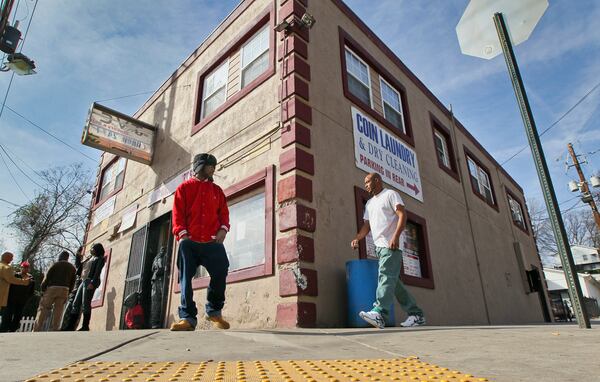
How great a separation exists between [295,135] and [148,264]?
Result: 206 inches

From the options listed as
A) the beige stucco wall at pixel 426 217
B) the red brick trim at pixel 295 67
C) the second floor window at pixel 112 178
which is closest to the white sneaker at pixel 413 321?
the beige stucco wall at pixel 426 217

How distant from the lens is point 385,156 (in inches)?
328

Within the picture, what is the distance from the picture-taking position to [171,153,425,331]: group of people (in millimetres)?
4113

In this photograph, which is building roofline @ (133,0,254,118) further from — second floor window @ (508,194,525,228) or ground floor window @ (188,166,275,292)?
second floor window @ (508,194,525,228)

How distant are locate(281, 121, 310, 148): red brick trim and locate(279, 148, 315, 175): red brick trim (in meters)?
0.15

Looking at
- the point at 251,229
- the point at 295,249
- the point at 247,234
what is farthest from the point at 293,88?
the point at 295,249

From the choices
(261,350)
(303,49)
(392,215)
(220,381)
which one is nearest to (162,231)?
(303,49)

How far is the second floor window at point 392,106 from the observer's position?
31.7ft

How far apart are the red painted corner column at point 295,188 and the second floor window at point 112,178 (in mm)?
8075

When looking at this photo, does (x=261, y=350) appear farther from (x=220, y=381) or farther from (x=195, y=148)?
(x=195, y=148)

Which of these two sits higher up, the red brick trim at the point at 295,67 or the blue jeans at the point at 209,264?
the red brick trim at the point at 295,67

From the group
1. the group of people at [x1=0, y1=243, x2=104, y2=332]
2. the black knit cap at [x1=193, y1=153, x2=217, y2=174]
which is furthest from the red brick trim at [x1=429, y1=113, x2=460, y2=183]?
the group of people at [x1=0, y1=243, x2=104, y2=332]

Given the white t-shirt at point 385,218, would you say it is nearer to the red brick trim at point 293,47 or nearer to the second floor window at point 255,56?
the red brick trim at point 293,47

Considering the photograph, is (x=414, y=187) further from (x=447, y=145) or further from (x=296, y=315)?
(x=296, y=315)
